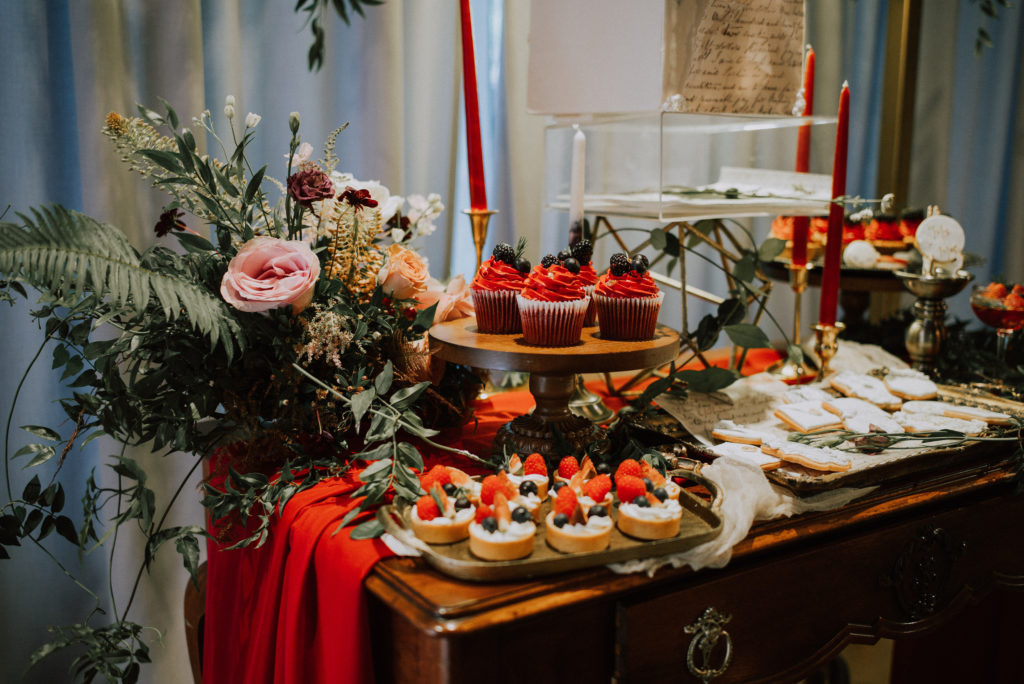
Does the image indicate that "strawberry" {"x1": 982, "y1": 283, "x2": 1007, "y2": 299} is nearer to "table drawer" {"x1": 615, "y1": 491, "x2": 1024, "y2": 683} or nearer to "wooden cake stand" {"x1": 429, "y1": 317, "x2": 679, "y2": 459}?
"table drawer" {"x1": 615, "y1": 491, "x2": 1024, "y2": 683}

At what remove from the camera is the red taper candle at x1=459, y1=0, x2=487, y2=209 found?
1.00 meters

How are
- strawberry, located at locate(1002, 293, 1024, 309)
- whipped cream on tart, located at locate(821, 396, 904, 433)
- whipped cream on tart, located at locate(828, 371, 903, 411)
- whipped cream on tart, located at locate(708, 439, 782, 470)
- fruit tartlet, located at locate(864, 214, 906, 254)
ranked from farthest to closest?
fruit tartlet, located at locate(864, 214, 906, 254)
strawberry, located at locate(1002, 293, 1024, 309)
whipped cream on tart, located at locate(828, 371, 903, 411)
whipped cream on tart, located at locate(821, 396, 904, 433)
whipped cream on tart, located at locate(708, 439, 782, 470)

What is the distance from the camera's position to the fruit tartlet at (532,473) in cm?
78

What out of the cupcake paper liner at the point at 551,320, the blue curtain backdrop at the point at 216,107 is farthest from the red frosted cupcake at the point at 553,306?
the blue curtain backdrop at the point at 216,107

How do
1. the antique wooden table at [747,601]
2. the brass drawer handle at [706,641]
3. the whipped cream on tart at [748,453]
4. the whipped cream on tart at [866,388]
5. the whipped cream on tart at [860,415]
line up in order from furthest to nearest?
the whipped cream on tart at [866,388] < the whipped cream on tart at [860,415] < the whipped cream on tart at [748,453] < the brass drawer handle at [706,641] < the antique wooden table at [747,601]

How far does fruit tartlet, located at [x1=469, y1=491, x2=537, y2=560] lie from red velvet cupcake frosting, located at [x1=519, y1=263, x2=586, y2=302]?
0.24 m

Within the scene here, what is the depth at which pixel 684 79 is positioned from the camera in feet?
3.54

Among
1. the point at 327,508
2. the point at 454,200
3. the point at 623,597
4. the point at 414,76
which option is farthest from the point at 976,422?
the point at 414,76

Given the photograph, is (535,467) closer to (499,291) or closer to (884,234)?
(499,291)

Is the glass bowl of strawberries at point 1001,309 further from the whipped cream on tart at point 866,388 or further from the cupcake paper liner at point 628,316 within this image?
the cupcake paper liner at point 628,316

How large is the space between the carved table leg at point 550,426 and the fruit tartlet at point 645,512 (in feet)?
0.53

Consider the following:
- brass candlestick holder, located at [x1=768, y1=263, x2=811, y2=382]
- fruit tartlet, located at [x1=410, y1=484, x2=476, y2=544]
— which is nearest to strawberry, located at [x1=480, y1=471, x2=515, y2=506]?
fruit tartlet, located at [x1=410, y1=484, x2=476, y2=544]

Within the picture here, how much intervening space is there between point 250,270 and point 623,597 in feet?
1.68

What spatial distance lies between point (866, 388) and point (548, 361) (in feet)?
1.92
